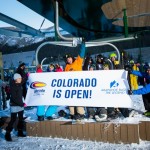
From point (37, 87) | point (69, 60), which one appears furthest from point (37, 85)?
point (69, 60)

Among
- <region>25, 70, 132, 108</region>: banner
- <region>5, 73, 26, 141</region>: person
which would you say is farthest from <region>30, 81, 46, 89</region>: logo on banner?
<region>5, 73, 26, 141</region>: person

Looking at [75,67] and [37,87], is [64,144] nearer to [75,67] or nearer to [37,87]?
[37,87]

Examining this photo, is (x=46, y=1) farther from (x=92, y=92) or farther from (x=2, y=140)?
(x=2, y=140)

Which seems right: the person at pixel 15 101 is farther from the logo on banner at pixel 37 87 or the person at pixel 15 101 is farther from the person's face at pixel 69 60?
the person's face at pixel 69 60

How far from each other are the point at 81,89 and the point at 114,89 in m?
0.72

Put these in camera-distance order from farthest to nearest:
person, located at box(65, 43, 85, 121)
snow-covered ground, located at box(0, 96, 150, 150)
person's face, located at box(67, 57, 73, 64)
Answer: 1. person's face, located at box(67, 57, 73, 64)
2. person, located at box(65, 43, 85, 121)
3. snow-covered ground, located at box(0, 96, 150, 150)

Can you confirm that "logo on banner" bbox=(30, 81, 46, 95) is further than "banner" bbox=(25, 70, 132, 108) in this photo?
Yes

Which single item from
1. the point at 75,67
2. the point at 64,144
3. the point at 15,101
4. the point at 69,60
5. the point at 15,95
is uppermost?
the point at 69,60

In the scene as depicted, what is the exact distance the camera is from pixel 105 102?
4.58 metres

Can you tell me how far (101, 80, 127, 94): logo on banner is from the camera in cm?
453

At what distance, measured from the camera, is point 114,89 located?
15.0ft

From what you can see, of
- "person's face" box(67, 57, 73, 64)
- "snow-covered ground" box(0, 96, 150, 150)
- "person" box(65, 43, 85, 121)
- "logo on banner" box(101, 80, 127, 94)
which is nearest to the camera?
"snow-covered ground" box(0, 96, 150, 150)

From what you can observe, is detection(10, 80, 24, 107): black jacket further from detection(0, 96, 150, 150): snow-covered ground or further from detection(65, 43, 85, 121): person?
detection(65, 43, 85, 121): person

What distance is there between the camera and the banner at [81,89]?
179 inches
